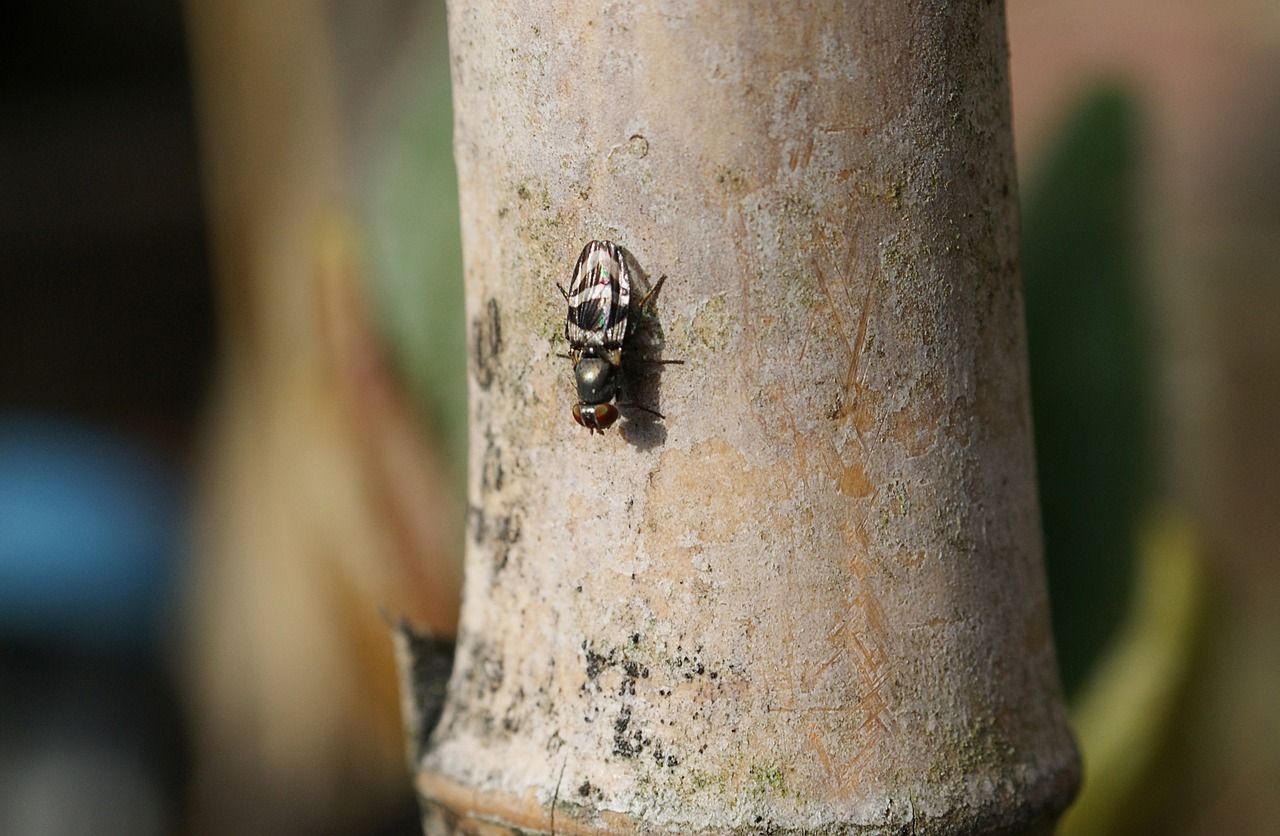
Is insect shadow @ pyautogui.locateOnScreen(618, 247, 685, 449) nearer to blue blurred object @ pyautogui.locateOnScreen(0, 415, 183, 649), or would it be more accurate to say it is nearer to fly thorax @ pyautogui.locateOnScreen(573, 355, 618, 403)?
fly thorax @ pyautogui.locateOnScreen(573, 355, 618, 403)

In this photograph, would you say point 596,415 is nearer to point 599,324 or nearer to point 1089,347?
point 599,324

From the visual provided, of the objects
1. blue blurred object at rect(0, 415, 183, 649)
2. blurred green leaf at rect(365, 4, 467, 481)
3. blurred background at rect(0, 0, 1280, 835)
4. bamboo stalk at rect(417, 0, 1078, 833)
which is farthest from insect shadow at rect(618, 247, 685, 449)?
blue blurred object at rect(0, 415, 183, 649)

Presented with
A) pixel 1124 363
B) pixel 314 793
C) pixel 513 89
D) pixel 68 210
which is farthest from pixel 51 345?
pixel 513 89

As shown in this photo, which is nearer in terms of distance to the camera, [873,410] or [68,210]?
[873,410]

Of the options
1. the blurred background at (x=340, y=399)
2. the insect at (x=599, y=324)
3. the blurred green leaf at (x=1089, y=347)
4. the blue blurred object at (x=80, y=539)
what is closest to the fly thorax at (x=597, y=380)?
the insect at (x=599, y=324)

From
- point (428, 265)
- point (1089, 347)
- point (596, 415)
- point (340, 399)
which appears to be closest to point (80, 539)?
point (340, 399)

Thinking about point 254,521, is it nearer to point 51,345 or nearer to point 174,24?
point 51,345
